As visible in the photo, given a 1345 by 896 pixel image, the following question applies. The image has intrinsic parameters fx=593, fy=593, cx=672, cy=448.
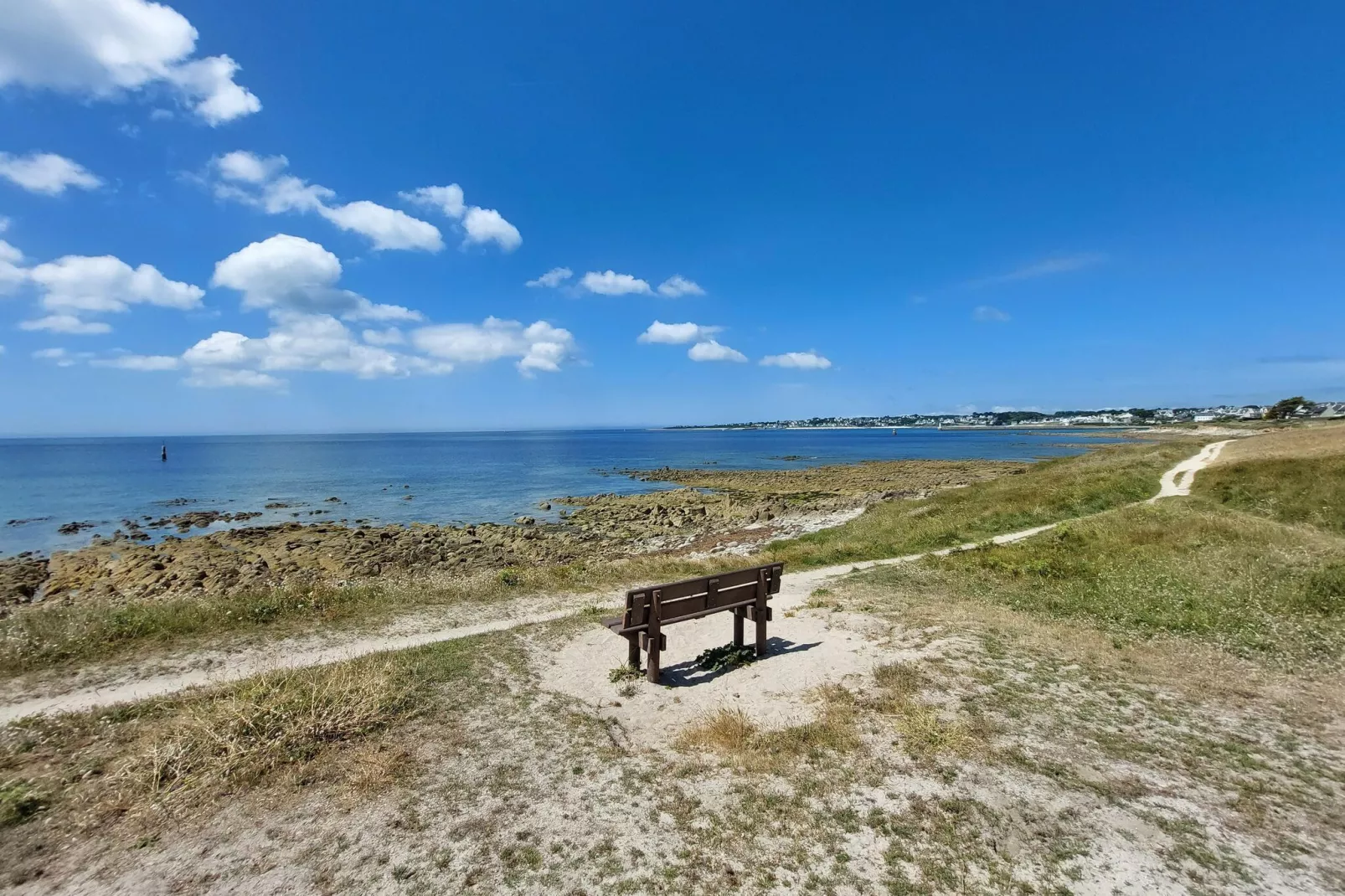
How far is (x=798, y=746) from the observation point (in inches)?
246

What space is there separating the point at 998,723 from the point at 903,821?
2386 millimetres

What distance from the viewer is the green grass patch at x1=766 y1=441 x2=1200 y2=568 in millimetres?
19953

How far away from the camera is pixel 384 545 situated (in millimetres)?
29828

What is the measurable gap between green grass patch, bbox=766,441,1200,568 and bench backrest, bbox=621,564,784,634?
29.3 feet

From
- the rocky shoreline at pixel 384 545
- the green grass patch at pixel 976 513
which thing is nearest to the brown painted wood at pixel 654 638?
the green grass patch at pixel 976 513

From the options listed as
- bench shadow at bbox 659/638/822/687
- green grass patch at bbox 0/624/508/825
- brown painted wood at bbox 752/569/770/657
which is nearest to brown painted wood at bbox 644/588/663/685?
bench shadow at bbox 659/638/822/687

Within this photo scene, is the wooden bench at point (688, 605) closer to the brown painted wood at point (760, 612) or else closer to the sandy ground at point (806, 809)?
the brown painted wood at point (760, 612)

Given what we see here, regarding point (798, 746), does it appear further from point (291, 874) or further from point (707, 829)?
point (291, 874)

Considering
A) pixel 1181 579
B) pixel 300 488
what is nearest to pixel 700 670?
pixel 1181 579

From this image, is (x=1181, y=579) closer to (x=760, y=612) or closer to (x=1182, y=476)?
(x=760, y=612)

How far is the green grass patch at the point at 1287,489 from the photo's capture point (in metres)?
19.8

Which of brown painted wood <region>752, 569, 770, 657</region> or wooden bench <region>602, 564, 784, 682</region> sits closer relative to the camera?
wooden bench <region>602, 564, 784, 682</region>

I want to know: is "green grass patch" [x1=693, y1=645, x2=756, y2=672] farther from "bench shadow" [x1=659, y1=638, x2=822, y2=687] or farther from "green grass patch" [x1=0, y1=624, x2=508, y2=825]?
"green grass patch" [x1=0, y1=624, x2=508, y2=825]

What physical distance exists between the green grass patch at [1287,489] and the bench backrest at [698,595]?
2083 centimetres
